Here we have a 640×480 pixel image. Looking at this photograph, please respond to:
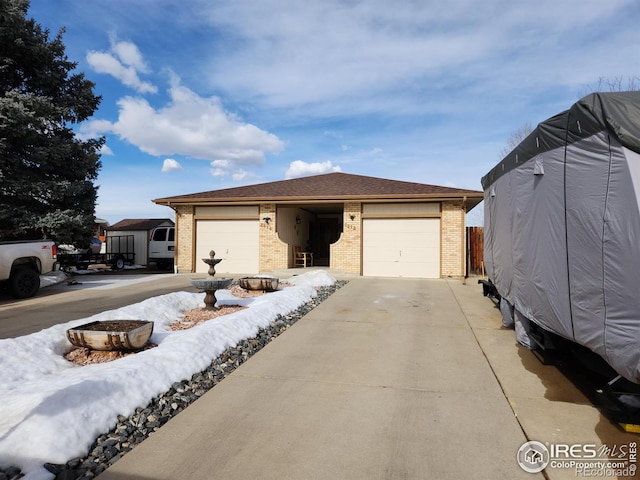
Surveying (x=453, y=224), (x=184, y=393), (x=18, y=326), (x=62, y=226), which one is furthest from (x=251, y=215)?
(x=184, y=393)

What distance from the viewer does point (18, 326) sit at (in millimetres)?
6523

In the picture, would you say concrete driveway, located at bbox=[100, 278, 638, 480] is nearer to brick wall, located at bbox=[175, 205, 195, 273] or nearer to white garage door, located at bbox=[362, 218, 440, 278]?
white garage door, located at bbox=[362, 218, 440, 278]

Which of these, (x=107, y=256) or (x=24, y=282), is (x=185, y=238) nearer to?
(x=107, y=256)

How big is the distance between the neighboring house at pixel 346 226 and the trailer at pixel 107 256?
17.0ft

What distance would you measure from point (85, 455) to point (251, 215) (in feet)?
44.7

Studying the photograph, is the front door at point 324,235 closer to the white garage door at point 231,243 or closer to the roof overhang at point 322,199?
the white garage door at point 231,243

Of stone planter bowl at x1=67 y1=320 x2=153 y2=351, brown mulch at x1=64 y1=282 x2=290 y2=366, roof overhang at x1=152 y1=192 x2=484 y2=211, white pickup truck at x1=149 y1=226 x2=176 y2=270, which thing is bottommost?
brown mulch at x1=64 y1=282 x2=290 y2=366

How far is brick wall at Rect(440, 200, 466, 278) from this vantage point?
14.1m

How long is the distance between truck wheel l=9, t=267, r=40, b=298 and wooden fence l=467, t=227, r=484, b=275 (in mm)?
13934

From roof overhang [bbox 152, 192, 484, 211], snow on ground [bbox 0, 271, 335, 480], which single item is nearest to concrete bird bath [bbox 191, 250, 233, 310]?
snow on ground [bbox 0, 271, 335, 480]

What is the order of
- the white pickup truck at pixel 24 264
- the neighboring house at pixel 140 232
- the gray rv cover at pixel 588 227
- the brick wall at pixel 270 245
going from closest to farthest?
the gray rv cover at pixel 588 227 < the white pickup truck at pixel 24 264 < the brick wall at pixel 270 245 < the neighboring house at pixel 140 232

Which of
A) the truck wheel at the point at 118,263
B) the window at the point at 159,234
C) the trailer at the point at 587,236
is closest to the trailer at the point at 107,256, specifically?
the truck wheel at the point at 118,263

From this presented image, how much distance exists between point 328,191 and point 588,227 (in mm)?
13015

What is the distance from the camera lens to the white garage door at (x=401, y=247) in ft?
47.4
